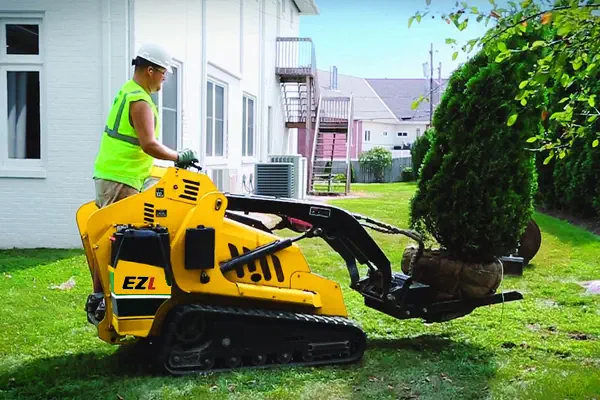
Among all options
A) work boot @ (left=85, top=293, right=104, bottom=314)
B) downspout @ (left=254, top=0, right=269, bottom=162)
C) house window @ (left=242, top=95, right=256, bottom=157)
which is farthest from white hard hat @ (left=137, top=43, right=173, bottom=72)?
downspout @ (left=254, top=0, right=269, bottom=162)

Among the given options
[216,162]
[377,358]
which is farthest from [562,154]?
[216,162]

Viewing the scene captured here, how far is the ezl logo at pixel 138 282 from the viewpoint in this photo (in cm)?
430

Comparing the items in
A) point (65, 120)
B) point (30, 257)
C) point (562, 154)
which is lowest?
point (30, 257)

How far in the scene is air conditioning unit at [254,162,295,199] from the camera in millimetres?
16141

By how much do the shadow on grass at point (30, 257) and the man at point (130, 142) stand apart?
13.6ft

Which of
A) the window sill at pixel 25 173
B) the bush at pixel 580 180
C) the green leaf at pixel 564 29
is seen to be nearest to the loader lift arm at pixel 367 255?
the green leaf at pixel 564 29

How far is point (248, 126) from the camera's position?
18.6 meters

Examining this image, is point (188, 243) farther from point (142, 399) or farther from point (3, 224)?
point (3, 224)

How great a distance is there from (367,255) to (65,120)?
620 centimetres

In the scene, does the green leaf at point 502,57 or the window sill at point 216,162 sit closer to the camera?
the green leaf at point 502,57

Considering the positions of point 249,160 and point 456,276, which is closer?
point 456,276

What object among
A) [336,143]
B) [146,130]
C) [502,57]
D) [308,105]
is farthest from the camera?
[336,143]

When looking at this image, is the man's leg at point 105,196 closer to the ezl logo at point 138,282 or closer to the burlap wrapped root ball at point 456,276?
the ezl logo at point 138,282

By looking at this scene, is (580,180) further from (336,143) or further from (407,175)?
(336,143)
